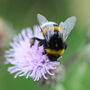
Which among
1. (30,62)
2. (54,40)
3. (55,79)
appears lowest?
(55,79)

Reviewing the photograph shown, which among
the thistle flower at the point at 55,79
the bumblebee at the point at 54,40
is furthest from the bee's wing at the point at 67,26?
the thistle flower at the point at 55,79

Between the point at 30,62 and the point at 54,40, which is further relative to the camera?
the point at 30,62

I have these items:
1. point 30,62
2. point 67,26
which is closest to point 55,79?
point 30,62

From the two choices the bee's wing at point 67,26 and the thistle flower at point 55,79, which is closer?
the bee's wing at point 67,26

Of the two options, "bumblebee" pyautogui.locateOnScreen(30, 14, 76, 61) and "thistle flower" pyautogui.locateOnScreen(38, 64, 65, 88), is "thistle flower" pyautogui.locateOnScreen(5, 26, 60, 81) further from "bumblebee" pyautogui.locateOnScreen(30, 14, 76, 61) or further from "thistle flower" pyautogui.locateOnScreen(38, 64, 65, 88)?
"bumblebee" pyautogui.locateOnScreen(30, 14, 76, 61)

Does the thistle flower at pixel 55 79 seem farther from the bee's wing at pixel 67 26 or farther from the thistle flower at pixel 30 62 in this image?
the bee's wing at pixel 67 26

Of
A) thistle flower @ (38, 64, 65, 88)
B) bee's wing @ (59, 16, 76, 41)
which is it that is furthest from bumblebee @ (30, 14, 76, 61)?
thistle flower @ (38, 64, 65, 88)

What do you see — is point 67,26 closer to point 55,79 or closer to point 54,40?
point 54,40

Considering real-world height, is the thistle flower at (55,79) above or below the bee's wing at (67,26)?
below

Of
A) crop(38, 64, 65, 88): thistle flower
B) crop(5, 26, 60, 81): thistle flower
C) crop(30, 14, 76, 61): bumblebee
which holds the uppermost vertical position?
crop(30, 14, 76, 61): bumblebee

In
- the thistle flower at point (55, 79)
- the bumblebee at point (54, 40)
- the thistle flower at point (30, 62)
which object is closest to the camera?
the bumblebee at point (54, 40)

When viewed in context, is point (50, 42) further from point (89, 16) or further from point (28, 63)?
point (89, 16)
